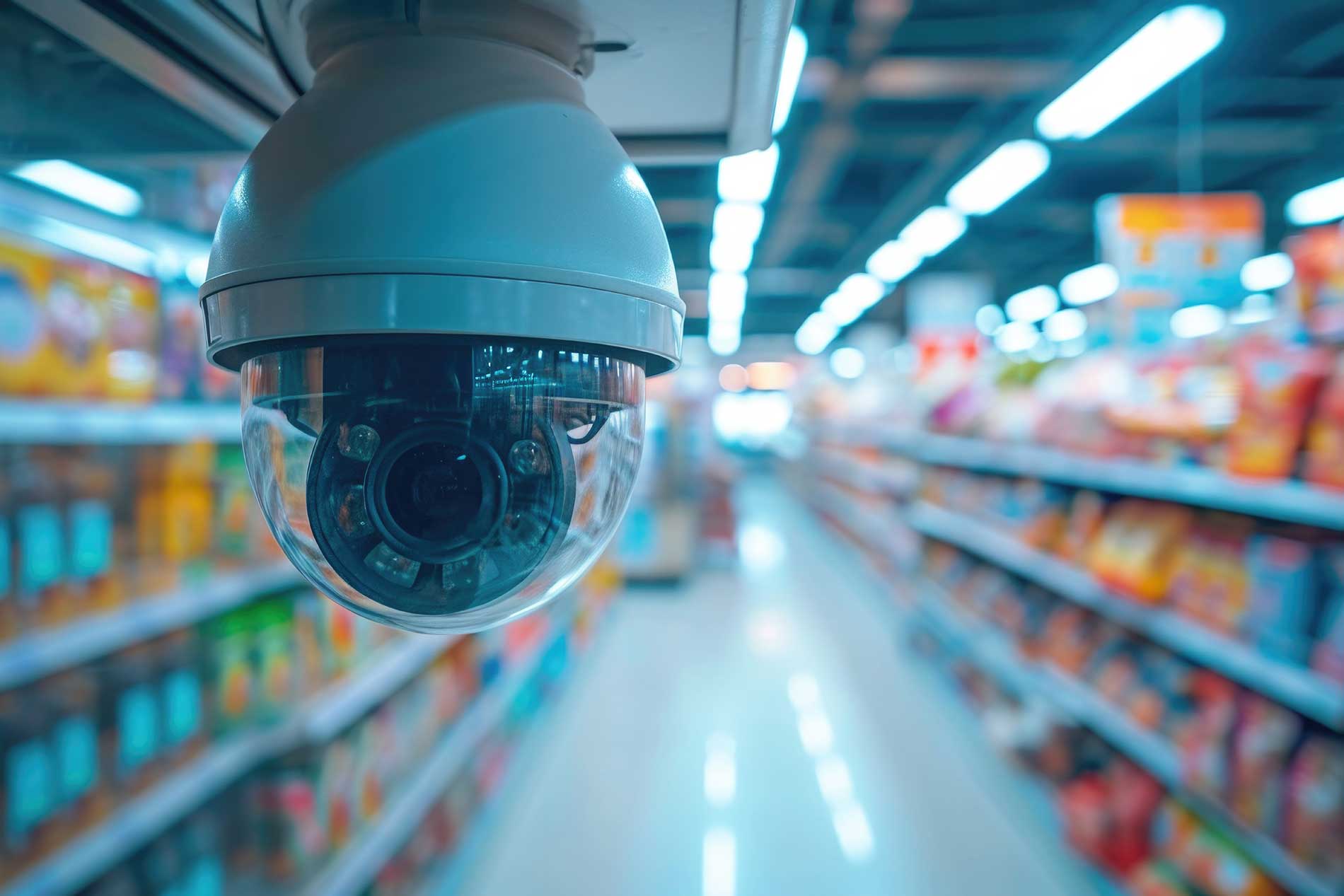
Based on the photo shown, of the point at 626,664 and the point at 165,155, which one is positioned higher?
the point at 165,155

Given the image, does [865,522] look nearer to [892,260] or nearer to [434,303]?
[892,260]

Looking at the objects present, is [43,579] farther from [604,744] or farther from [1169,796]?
[1169,796]

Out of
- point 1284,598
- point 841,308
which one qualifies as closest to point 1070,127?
point 1284,598

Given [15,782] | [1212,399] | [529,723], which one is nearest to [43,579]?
[15,782]

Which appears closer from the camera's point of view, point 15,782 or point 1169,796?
point 15,782

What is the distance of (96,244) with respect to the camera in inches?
65.2

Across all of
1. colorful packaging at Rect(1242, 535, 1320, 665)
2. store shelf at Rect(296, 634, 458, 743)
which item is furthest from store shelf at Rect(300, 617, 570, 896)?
colorful packaging at Rect(1242, 535, 1320, 665)

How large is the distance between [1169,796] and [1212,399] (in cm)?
131

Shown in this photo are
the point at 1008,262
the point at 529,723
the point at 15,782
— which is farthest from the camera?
the point at 1008,262

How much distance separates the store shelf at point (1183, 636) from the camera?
186 cm

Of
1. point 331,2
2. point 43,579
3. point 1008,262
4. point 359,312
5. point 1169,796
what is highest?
point 1008,262

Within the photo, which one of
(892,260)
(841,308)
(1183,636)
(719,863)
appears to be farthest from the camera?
(841,308)

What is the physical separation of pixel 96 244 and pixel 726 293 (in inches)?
309

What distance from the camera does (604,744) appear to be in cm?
386
